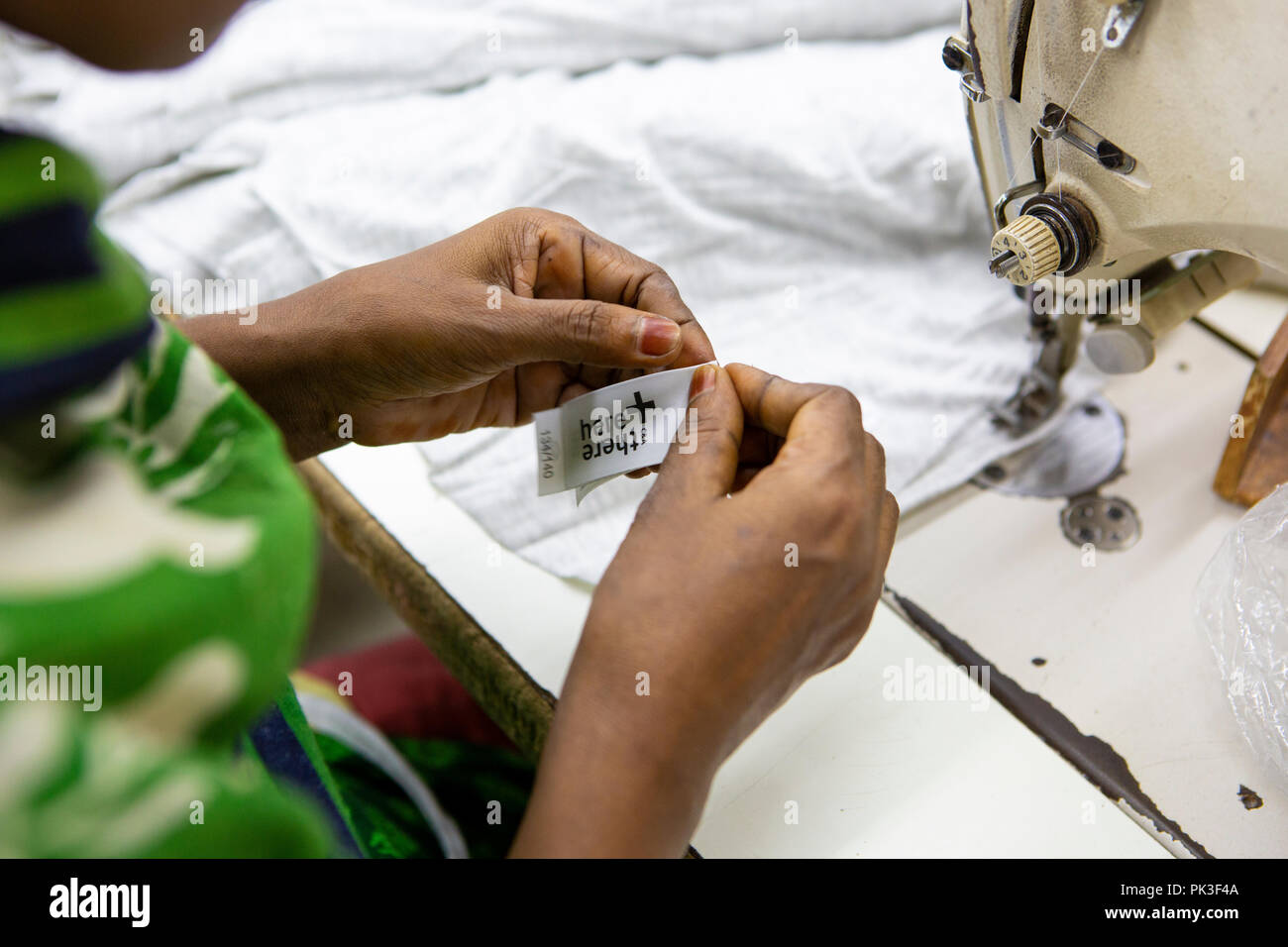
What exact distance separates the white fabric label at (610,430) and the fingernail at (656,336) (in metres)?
0.02

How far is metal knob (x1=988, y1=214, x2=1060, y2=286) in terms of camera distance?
0.61m

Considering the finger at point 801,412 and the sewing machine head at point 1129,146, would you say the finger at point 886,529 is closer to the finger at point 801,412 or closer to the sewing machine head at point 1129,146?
the finger at point 801,412

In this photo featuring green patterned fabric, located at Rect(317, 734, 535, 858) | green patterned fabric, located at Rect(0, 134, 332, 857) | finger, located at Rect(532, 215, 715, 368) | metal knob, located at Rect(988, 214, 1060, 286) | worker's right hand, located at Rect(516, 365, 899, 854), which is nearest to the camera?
green patterned fabric, located at Rect(0, 134, 332, 857)

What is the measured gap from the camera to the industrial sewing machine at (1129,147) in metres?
0.50

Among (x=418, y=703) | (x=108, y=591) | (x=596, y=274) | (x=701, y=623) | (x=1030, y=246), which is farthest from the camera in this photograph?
(x=418, y=703)

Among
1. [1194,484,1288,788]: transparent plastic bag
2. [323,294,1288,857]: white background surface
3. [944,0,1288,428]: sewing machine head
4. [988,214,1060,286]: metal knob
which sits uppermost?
[944,0,1288,428]: sewing machine head

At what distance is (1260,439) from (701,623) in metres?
0.58

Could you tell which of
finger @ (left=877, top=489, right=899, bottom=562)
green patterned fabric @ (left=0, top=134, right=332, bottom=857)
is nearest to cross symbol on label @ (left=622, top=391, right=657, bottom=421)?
finger @ (left=877, top=489, right=899, bottom=562)

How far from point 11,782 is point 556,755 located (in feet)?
0.77

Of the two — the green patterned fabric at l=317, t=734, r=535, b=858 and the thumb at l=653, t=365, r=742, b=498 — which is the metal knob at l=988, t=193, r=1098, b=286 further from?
the green patterned fabric at l=317, t=734, r=535, b=858

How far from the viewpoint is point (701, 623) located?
480 mm

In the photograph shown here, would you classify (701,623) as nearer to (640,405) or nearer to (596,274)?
(640,405)

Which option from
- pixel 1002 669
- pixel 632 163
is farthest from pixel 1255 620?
pixel 632 163

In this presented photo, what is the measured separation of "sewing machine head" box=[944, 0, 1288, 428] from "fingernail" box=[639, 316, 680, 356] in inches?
8.4
